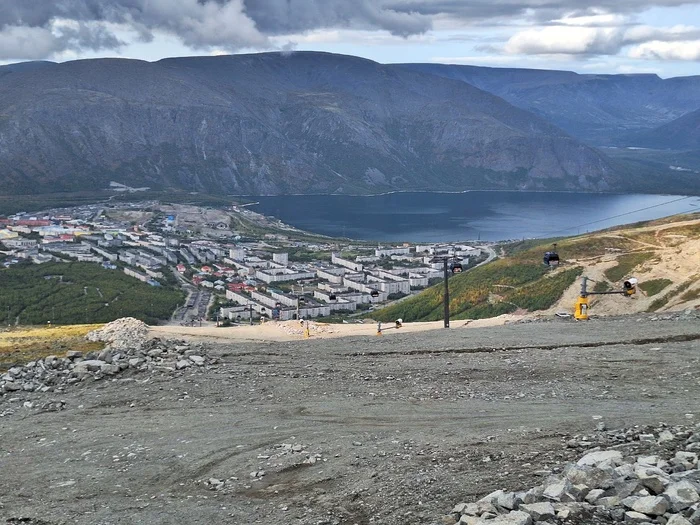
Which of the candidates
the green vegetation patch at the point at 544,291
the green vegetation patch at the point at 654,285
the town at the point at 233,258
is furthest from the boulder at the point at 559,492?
the town at the point at 233,258

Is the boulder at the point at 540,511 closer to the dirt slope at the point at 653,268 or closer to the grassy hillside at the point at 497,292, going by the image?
the dirt slope at the point at 653,268

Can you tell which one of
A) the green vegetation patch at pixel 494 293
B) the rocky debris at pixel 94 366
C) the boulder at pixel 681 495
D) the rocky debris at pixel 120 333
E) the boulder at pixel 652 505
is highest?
the boulder at pixel 681 495

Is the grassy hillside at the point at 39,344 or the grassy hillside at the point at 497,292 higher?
the grassy hillside at the point at 39,344

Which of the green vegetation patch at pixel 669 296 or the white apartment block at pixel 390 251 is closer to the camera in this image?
the green vegetation patch at pixel 669 296

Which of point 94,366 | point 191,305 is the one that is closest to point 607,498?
point 94,366

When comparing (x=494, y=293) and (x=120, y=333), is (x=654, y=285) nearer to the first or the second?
(x=494, y=293)

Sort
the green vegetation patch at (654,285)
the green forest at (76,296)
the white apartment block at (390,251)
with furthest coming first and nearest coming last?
the white apartment block at (390,251)
the green forest at (76,296)
the green vegetation patch at (654,285)

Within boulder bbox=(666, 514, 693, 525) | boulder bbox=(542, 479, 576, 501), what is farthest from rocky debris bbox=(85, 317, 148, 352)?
boulder bbox=(666, 514, 693, 525)
